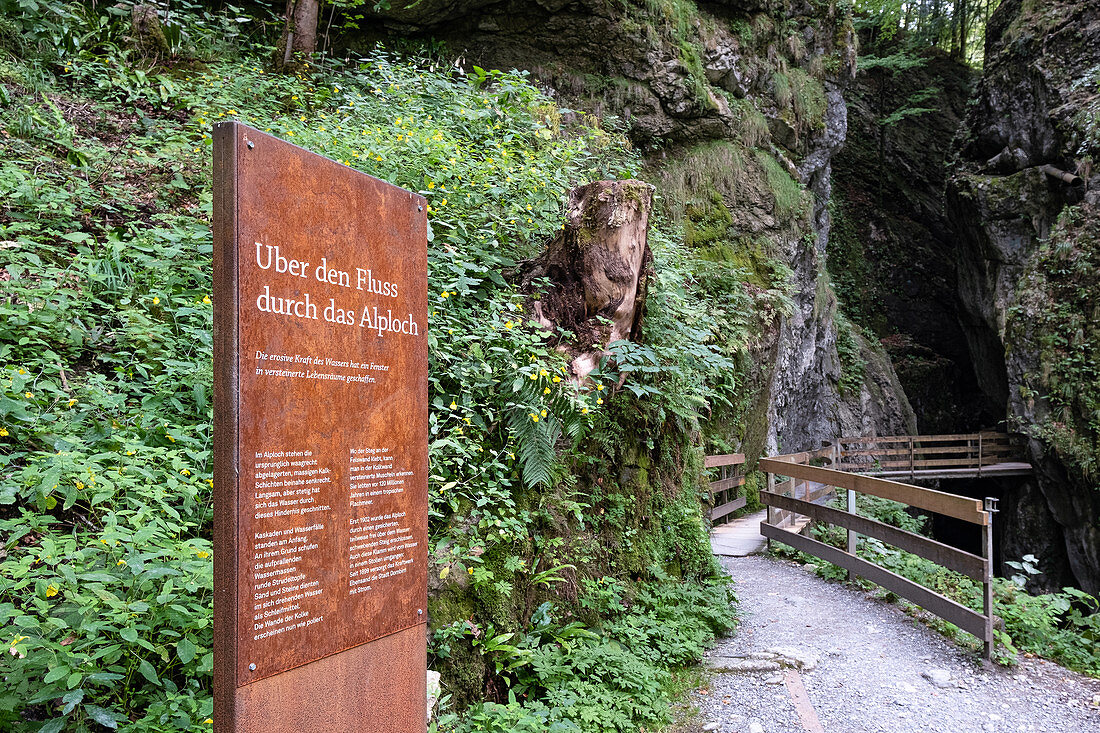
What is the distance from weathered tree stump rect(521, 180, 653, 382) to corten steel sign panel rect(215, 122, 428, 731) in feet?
8.22

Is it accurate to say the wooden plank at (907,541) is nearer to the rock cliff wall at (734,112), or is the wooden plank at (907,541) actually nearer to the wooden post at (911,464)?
the rock cliff wall at (734,112)

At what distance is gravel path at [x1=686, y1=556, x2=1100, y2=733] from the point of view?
4055 millimetres

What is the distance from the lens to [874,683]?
456cm

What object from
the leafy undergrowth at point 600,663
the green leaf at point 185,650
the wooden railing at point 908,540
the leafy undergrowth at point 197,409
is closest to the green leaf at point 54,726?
the leafy undergrowth at point 197,409

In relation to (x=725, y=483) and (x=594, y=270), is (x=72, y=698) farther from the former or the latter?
(x=725, y=483)

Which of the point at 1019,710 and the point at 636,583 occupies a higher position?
the point at 636,583

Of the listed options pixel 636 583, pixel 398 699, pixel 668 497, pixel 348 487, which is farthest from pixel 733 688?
pixel 348 487

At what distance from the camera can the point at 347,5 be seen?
9391 millimetres

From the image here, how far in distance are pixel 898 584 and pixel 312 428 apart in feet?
19.3

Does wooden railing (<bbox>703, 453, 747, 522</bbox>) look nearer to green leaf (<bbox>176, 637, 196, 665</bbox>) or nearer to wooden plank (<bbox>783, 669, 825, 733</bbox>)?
wooden plank (<bbox>783, 669, 825, 733</bbox>)

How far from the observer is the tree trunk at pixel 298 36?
8852 mm

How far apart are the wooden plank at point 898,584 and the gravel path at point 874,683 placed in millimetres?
263

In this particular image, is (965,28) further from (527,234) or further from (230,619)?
(230,619)

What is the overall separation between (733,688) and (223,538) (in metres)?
4.05
